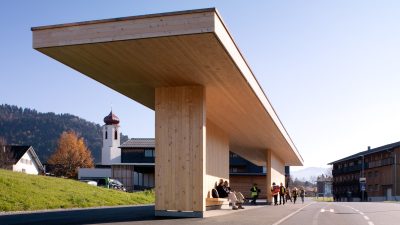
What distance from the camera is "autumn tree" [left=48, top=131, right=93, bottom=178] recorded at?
87125mm

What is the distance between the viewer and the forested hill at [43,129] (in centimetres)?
15791

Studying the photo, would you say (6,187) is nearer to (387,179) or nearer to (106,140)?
(387,179)

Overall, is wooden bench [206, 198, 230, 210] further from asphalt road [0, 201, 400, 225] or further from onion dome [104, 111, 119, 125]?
onion dome [104, 111, 119, 125]

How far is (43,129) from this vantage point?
166 m

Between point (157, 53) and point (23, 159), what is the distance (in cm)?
8028

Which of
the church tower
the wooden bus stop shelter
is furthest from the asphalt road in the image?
the church tower

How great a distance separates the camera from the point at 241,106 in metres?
21.4

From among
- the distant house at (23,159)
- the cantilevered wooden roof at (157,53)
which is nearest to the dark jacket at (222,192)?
the cantilevered wooden roof at (157,53)

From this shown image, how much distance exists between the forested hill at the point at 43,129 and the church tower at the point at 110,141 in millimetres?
55131

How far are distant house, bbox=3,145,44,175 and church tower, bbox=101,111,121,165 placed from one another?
1253 cm

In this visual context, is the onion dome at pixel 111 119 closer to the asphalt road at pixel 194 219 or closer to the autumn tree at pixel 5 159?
the autumn tree at pixel 5 159

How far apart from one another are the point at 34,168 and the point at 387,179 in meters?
61.2

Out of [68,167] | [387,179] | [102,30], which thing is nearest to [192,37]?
[102,30]

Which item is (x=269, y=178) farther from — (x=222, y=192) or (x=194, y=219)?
(x=194, y=219)
